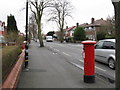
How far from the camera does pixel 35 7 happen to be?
3247cm

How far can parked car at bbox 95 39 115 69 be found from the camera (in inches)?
390

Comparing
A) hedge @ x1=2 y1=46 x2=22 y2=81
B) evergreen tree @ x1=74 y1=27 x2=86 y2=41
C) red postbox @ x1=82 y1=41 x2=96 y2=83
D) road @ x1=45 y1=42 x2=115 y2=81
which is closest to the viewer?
hedge @ x1=2 y1=46 x2=22 y2=81

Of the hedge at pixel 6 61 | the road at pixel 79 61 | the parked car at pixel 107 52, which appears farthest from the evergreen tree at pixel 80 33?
the hedge at pixel 6 61

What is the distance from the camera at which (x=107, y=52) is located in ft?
33.9

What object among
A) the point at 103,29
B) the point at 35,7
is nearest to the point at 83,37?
the point at 103,29

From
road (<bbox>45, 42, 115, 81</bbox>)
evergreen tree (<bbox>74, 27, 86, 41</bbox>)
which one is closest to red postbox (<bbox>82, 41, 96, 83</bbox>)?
road (<bbox>45, 42, 115, 81</bbox>)

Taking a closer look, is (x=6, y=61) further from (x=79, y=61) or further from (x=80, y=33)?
(x=80, y=33)

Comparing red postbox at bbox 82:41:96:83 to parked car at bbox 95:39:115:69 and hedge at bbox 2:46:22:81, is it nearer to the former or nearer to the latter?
hedge at bbox 2:46:22:81

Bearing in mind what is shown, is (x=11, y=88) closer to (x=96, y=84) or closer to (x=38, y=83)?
(x=38, y=83)

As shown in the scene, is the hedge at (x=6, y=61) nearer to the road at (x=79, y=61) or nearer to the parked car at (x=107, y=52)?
the road at (x=79, y=61)

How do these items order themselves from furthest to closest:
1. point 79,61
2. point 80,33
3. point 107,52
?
1. point 80,33
2. point 79,61
3. point 107,52

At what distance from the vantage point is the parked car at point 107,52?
9.91 m

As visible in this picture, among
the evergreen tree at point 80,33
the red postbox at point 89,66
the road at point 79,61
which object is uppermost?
the evergreen tree at point 80,33

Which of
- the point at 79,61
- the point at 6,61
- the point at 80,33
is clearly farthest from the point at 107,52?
the point at 80,33
